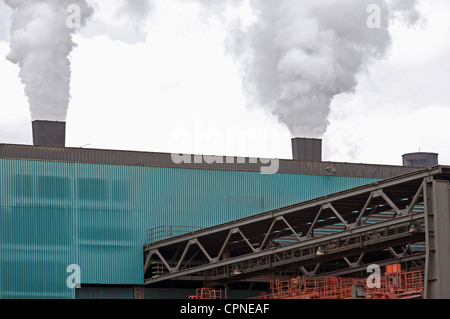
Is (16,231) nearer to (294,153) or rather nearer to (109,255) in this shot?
(109,255)

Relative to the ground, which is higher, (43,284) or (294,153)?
(294,153)

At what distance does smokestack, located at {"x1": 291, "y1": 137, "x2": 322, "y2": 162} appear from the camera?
207 feet

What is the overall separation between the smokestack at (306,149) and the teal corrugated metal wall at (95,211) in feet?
23.0

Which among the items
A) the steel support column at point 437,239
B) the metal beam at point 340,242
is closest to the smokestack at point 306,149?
the metal beam at point 340,242

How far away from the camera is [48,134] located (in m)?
57.3

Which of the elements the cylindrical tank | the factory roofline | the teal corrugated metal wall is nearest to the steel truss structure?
the teal corrugated metal wall

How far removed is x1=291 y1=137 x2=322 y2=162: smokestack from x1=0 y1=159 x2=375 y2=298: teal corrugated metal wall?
7012 millimetres

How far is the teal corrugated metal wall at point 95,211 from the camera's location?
1982 inches

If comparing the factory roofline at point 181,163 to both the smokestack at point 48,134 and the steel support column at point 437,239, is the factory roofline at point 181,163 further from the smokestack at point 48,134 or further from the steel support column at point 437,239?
the steel support column at point 437,239

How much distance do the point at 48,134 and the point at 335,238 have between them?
74.5 ft
